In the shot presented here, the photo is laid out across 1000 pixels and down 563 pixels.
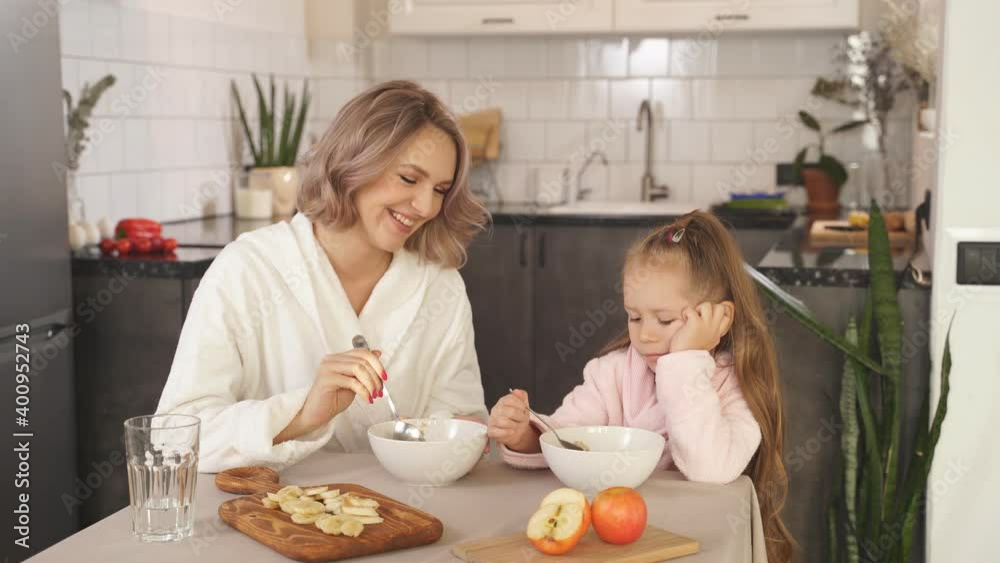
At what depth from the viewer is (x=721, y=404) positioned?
1843mm

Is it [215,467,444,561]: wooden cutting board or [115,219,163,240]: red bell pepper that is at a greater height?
[115,219,163,240]: red bell pepper

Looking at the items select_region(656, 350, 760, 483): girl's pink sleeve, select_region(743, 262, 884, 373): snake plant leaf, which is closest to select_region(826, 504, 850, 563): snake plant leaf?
select_region(743, 262, 884, 373): snake plant leaf

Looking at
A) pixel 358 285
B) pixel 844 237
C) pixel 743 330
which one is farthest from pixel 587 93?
pixel 743 330

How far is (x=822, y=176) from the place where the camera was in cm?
471

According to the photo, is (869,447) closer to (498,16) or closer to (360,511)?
(360,511)

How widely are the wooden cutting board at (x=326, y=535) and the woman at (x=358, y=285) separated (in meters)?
0.45

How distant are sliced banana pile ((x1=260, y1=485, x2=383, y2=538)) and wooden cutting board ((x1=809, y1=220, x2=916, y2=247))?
220cm

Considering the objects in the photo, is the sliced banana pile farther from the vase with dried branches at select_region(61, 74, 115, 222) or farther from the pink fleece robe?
the vase with dried branches at select_region(61, 74, 115, 222)

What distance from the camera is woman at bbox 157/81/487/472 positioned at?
2.04 m

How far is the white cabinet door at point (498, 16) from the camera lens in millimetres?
4605

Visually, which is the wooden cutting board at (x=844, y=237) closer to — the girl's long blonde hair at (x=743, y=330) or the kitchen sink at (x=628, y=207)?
the kitchen sink at (x=628, y=207)

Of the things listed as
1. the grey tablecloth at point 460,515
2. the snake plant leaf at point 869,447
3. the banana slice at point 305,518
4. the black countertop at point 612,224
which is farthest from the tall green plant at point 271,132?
the banana slice at point 305,518

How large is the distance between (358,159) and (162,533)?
94cm

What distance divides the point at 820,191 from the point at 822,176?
0.20 ft
